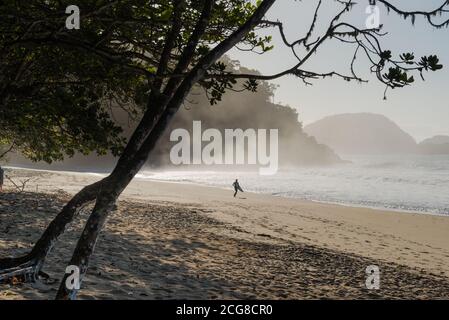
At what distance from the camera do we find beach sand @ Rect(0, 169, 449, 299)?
8688 millimetres

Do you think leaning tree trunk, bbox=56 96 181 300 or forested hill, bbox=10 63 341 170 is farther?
forested hill, bbox=10 63 341 170

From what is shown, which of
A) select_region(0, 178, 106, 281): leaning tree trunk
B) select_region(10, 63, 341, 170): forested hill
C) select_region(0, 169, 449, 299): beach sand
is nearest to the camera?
select_region(0, 178, 106, 281): leaning tree trunk

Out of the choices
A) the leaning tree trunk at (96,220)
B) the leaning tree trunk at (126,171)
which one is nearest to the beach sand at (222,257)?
the leaning tree trunk at (96,220)

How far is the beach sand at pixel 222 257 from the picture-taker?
8.69 m

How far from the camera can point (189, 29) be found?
27.5 ft

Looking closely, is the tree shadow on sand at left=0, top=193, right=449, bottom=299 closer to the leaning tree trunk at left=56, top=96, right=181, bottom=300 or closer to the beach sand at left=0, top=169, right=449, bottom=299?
the beach sand at left=0, top=169, right=449, bottom=299

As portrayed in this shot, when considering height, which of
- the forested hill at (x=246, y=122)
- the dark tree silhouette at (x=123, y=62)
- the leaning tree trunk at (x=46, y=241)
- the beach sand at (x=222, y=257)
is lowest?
the beach sand at (x=222, y=257)

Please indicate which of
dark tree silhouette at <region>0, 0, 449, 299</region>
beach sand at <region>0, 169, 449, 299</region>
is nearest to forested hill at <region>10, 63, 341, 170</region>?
beach sand at <region>0, 169, 449, 299</region>

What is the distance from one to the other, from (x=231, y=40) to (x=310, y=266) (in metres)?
7.81

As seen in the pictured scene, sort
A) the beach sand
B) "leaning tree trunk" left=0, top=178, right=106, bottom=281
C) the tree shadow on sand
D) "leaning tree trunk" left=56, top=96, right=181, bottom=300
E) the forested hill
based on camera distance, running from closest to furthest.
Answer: "leaning tree trunk" left=56, top=96, right=181, bottom=300
"leaning tree trunk" left=0, top=178, right=106, bottom=281
the tree shadow on sand
the beach sand
the forested hill

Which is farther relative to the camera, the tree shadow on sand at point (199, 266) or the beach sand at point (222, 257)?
the beach sand at point (222, 257)

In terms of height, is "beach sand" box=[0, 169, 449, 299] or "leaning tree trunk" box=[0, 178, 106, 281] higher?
"leaning tree trunk" box=[0, 178, 106, 281]

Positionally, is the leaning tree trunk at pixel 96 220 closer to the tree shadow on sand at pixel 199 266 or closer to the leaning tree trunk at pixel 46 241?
the leaning tree trunk at pixel 46 241
